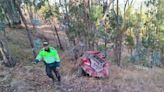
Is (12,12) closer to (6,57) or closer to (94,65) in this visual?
(6,57)

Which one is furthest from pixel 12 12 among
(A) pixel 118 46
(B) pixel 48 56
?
(B) pixel 48 56

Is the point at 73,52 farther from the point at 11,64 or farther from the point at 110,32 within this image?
the point at 110,32

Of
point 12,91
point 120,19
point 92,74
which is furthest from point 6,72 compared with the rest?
point 120,19

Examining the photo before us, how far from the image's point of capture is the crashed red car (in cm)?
1168

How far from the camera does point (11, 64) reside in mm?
12930

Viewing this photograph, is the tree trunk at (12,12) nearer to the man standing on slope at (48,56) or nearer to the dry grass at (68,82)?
the dry grass at (68,82)

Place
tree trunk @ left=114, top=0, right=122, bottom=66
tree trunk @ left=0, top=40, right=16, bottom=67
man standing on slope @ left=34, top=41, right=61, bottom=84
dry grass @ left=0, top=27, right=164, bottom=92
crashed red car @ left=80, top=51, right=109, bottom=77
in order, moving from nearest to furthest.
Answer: man standing on slope @ left=34, top=41, right=61, bottom=84 → dry grass @ left=0, top=27, right=164, bottom=92 → crashed red car @ left=80, top=51, right=109, bottom=77 → tree trunk @ left=0, top=40, right=16, bottom=67 → tree trunk @ left=114, top=0, right=122, bottom=66

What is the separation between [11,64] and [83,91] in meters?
4.23

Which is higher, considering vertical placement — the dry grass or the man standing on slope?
the man standing on slope

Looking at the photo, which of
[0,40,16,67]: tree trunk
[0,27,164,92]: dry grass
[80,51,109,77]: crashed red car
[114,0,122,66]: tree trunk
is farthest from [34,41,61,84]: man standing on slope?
[114,0,122,66]: tree trunk

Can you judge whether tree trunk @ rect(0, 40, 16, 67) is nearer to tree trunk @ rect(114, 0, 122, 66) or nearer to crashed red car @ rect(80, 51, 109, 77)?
crashed red car @ rect(80, 51, 109, 77)

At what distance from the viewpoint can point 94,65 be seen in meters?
11.8

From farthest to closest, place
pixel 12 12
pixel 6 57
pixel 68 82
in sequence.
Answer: pixel 12 12 < pixel 6 57 < pixel 68 82

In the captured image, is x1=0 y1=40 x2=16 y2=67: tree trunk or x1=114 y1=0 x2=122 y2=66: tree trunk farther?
x1=114 y1=0 x2=122 y2=66: tree trunk
